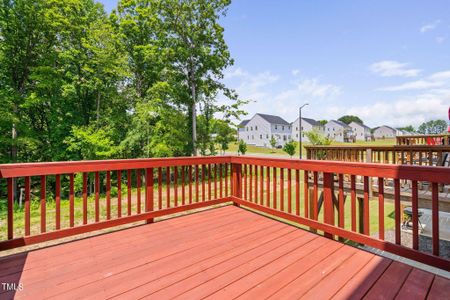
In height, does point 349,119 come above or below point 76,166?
above

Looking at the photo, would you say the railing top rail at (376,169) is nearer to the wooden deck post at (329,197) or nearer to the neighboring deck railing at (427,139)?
the wooden deck post at (329,197)

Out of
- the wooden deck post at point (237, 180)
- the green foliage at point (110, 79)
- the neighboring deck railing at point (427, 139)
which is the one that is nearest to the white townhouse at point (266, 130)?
the green foliage at point (110, 79)

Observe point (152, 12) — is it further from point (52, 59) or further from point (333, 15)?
point (333, 15)

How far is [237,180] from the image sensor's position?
394 centimetres

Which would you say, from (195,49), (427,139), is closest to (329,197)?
(427,139)

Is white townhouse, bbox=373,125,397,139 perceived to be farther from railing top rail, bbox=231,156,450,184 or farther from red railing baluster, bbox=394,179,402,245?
red railing baluster, bbox=394,179,402,245

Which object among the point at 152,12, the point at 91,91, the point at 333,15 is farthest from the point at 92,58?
the point at 333,15

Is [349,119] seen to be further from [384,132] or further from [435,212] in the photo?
[435,212]

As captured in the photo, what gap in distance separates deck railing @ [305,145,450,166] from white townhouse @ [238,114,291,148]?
109 feet

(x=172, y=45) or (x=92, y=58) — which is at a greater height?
(x=172, y=45)

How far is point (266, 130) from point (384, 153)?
3466 centimetres

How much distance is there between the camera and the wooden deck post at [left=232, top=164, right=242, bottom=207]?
3.89 m

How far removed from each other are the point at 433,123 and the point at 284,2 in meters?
95.7

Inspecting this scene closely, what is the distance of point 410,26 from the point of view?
799 centimetres
